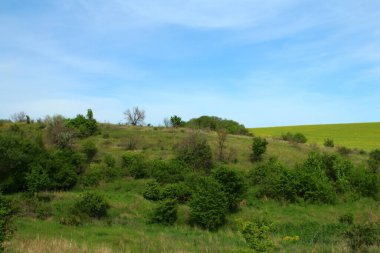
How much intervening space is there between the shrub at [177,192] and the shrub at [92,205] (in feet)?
13.2

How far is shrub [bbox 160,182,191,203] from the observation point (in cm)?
2533

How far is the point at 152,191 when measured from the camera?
26250 mm

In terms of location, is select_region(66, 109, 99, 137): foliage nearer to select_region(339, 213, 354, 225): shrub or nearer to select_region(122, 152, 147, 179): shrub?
select_region(122, 152, 147, 179): shrub

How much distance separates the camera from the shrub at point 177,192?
25.3m

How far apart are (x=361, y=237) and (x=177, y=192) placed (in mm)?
14797

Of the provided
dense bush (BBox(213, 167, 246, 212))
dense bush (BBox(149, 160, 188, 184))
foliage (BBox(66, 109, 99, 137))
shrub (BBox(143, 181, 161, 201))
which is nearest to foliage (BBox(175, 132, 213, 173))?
dense bush (BBox(149, 160, 188, 184))

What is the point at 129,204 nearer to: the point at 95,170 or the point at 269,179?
the point at 95,170

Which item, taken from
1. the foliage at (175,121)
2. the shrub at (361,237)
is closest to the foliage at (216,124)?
the foliage at (175,121)

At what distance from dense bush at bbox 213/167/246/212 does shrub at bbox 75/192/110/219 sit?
6.97 metres

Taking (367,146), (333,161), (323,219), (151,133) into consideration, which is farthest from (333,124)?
(323,219)

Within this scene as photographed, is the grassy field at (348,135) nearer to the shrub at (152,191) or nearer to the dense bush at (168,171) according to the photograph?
the dense bush at (168,171)

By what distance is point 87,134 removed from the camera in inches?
1692

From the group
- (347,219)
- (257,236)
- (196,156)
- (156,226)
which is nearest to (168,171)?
(196,156)

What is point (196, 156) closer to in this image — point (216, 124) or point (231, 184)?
point (231, 184)
